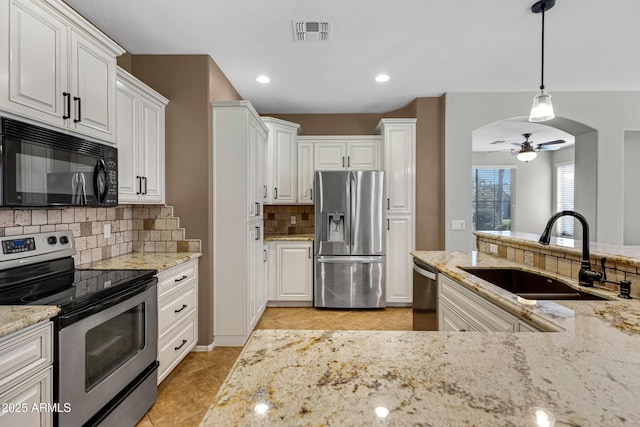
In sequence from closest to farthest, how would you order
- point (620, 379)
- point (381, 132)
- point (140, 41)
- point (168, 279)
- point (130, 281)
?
1. point (620, 379)
2. point (130, 281)
3. point (168, 279)
4. point (140, 41)
5. point (381, 132)

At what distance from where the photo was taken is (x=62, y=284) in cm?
154

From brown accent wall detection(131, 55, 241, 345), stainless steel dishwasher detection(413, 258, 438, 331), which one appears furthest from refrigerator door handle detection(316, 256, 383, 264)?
brown accent wall detection(131, 55, 241, 345)

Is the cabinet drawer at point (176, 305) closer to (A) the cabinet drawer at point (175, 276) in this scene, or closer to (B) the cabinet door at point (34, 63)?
(A) the cabinet drawer at point (175, 276)

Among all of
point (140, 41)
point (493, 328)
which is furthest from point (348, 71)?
point (493, 328)

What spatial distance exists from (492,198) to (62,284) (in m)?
7.85

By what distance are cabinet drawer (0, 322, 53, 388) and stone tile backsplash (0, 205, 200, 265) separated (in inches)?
30.6

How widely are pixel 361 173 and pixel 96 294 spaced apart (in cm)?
286

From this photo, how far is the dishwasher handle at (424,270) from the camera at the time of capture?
2.14 meters

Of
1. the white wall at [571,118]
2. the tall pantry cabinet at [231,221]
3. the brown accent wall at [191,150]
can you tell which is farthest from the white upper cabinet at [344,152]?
the brown accent wall at [191,150]

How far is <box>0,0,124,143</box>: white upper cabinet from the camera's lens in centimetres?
129

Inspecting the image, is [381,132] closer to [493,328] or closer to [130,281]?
[493,328]

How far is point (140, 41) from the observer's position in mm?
2486

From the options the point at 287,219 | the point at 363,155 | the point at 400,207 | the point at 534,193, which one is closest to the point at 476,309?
the point at 400,207

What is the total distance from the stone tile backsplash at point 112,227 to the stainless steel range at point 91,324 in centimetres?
10
